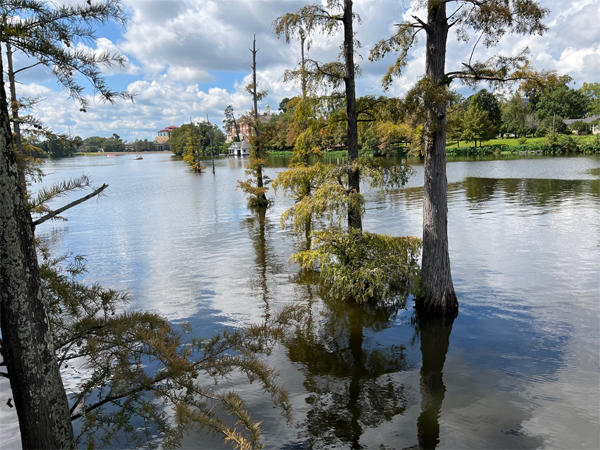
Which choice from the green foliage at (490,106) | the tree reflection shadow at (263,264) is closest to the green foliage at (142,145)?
the green foliage at (490,106)

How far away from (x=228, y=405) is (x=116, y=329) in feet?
4.58

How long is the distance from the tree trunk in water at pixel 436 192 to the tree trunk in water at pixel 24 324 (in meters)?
Answer: 7.09

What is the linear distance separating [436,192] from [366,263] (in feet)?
7.54

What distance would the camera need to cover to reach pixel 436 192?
8.59 m

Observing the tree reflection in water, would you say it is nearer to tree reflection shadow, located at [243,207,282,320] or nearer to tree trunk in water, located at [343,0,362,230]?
tree reflection shadow, located at [243,207,282,320]

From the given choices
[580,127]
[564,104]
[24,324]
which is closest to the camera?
[24,324]

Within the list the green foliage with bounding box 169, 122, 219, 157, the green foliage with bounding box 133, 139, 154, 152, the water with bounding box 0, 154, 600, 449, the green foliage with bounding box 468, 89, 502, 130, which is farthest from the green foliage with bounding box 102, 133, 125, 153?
the water with bounding box 0, 154, 600, 449

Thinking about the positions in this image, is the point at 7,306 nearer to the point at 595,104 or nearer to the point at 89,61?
the point at 89,61

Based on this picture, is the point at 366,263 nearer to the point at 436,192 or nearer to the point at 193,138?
the point at 436,192

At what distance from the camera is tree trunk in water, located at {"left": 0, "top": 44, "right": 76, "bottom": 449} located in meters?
3.24

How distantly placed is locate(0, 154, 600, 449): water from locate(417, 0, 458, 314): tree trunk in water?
2.13ft

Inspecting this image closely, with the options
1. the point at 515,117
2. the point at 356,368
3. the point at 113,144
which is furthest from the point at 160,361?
the point at 113,144

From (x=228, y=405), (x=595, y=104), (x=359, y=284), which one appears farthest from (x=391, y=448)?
(x=595, y=104)

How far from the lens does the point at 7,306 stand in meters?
3.28
